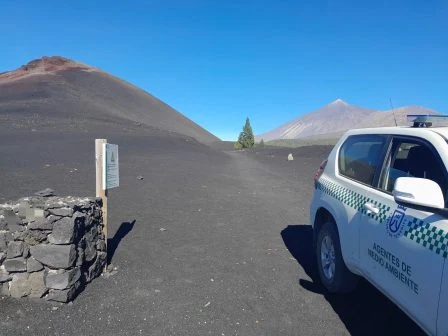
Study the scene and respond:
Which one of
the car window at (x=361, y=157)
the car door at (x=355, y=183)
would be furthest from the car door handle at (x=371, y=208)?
the car window at (x=361, y=157)

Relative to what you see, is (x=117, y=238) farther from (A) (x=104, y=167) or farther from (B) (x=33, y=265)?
(B) (x=33, y=265)

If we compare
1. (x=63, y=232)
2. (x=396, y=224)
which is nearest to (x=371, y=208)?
(x=396, y=224)

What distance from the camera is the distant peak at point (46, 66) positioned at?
86856 millimetres

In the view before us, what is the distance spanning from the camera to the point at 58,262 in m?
4.30

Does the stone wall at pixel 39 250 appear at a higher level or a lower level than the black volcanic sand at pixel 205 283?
higher

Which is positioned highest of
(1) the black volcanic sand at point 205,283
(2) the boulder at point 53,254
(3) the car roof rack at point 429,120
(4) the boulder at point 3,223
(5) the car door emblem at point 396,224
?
(3) the car roof rack at point 429,120

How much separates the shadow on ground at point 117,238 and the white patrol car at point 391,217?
3053 mm

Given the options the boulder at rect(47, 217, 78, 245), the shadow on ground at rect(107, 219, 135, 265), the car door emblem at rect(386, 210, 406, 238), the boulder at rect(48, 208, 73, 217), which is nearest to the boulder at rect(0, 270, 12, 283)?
the boulder at rect(47, 217, 78, 245)

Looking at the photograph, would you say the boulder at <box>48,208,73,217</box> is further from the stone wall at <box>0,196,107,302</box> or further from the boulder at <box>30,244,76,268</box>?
the boulder at <box>30,244,76,268</box>

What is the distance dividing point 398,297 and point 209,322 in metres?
1.89

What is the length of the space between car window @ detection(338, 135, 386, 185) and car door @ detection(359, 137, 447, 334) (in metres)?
0.22

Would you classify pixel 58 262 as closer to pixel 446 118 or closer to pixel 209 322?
pixel 209 322

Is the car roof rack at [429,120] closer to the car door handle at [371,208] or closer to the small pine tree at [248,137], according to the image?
the car door handle at [371,208]

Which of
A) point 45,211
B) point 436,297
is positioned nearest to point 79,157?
point 45,211
